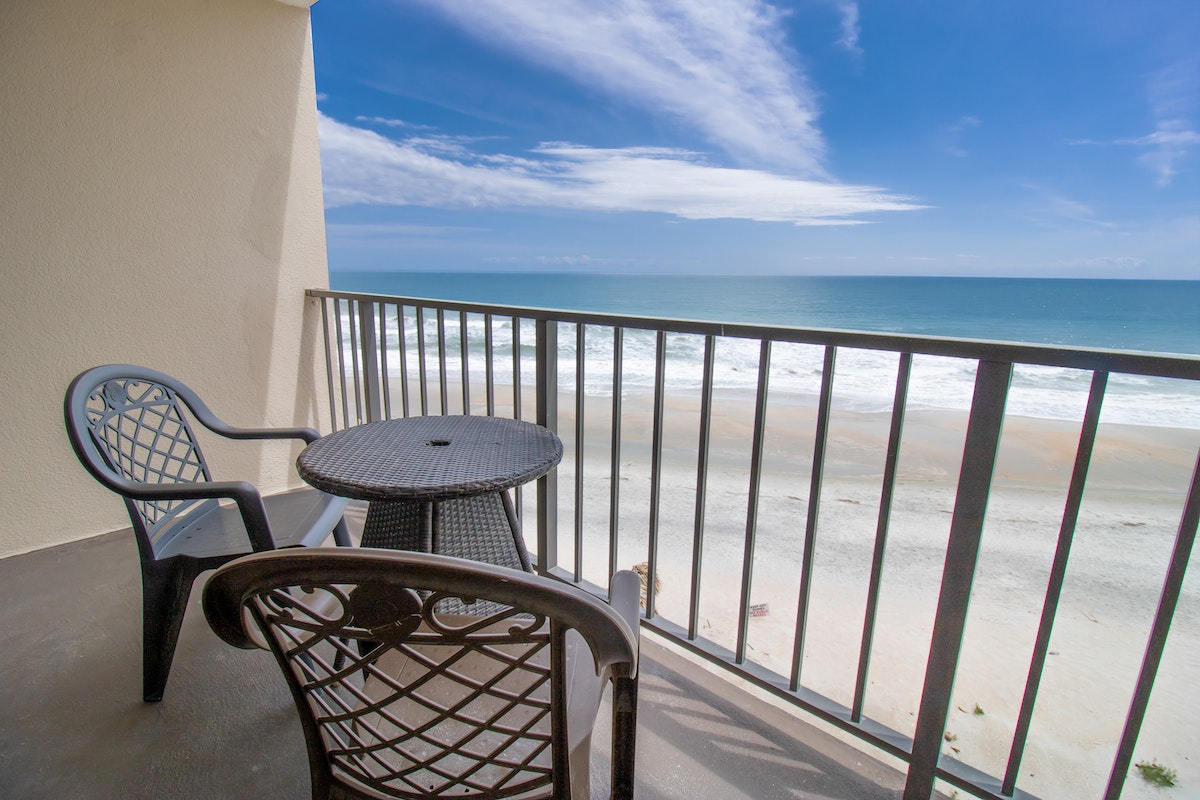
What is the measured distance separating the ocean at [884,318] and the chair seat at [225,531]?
60.3 inches

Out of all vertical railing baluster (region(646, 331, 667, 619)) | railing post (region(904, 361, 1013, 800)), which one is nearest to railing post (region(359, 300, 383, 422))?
vertical railing baluster (region(646, 331, 667, 619))

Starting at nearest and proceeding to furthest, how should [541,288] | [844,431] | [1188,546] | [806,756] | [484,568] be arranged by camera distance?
1. [484,568]
2. [1188,546]
3. [806,756]
4. [844,431]
5. [541,288]

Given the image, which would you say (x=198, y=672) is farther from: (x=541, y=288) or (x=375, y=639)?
(x=541, y=288)

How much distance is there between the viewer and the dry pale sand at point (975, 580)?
201 centimetres

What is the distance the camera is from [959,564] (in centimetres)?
113

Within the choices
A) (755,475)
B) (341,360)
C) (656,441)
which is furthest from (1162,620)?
(341,360)

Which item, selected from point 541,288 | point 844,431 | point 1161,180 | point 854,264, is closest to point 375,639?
point 844,431

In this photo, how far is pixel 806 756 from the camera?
1.40m

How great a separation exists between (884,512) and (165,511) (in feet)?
6.36

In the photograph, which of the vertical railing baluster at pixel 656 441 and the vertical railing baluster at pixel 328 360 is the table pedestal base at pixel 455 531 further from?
the vertical railing baluster at pixel 328 360

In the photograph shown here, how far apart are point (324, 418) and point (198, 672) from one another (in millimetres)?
1832

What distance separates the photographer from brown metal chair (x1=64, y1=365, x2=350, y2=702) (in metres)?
1.36

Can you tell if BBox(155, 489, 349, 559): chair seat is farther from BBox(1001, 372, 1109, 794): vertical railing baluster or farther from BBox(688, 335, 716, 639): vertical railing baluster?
BBox(1001, 372, 1109, 794): vertical railing baluster

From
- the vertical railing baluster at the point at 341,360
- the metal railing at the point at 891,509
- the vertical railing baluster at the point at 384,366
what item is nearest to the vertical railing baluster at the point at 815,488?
the metal railing at the point at 891,509
